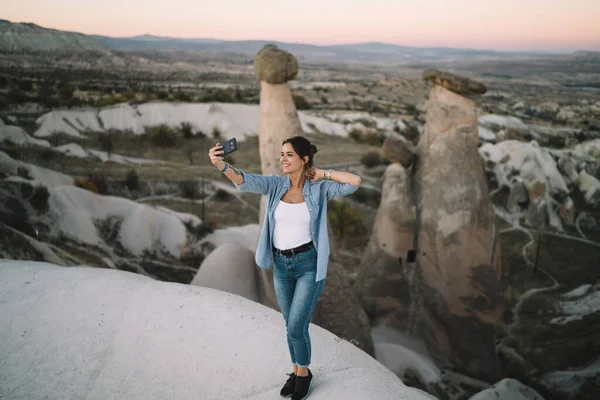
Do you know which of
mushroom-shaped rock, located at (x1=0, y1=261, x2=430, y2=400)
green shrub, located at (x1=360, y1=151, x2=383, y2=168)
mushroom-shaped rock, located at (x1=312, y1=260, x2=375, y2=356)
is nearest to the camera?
mushroom-shaped rock, located at (x1=0, y1=261, x2=430, y2=400)

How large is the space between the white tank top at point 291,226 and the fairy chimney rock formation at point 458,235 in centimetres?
424

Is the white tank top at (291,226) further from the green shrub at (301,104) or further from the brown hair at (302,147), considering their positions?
the green shrub at (301,104)

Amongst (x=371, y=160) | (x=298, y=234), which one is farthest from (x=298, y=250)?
(x=371, y=160)

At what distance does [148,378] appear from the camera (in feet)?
7.18

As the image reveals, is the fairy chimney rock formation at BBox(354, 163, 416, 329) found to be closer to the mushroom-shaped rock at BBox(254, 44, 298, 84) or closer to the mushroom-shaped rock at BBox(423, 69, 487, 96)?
the mushroom-shaped rock at BBox(423, 69, 487, 96)

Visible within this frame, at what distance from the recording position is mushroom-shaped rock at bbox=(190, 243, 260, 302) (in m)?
4.96

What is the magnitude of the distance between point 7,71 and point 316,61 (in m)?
30.7

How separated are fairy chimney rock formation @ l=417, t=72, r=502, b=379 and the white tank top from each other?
13.9 feet

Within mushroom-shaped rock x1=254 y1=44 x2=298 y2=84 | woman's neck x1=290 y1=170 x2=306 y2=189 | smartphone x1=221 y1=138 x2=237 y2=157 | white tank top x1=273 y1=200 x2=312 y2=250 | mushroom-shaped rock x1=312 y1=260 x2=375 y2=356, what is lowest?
mushroom-shaped rock x1=312 y1=260 x2=375 y2=356

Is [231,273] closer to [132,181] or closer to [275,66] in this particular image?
[275,66]

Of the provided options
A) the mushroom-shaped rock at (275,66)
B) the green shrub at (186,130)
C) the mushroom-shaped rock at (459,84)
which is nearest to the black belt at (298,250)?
the mushroom-shaped rock at (275,66)

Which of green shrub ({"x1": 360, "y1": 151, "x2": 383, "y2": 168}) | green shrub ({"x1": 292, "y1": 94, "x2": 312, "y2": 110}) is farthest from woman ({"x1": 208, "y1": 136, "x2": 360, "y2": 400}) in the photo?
green shrub ({"x1": 292, "y1": 94, "x2": 312, "y2": 110})

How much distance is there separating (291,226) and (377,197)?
41.1 ft

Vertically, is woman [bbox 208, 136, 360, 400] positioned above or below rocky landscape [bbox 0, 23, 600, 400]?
above
